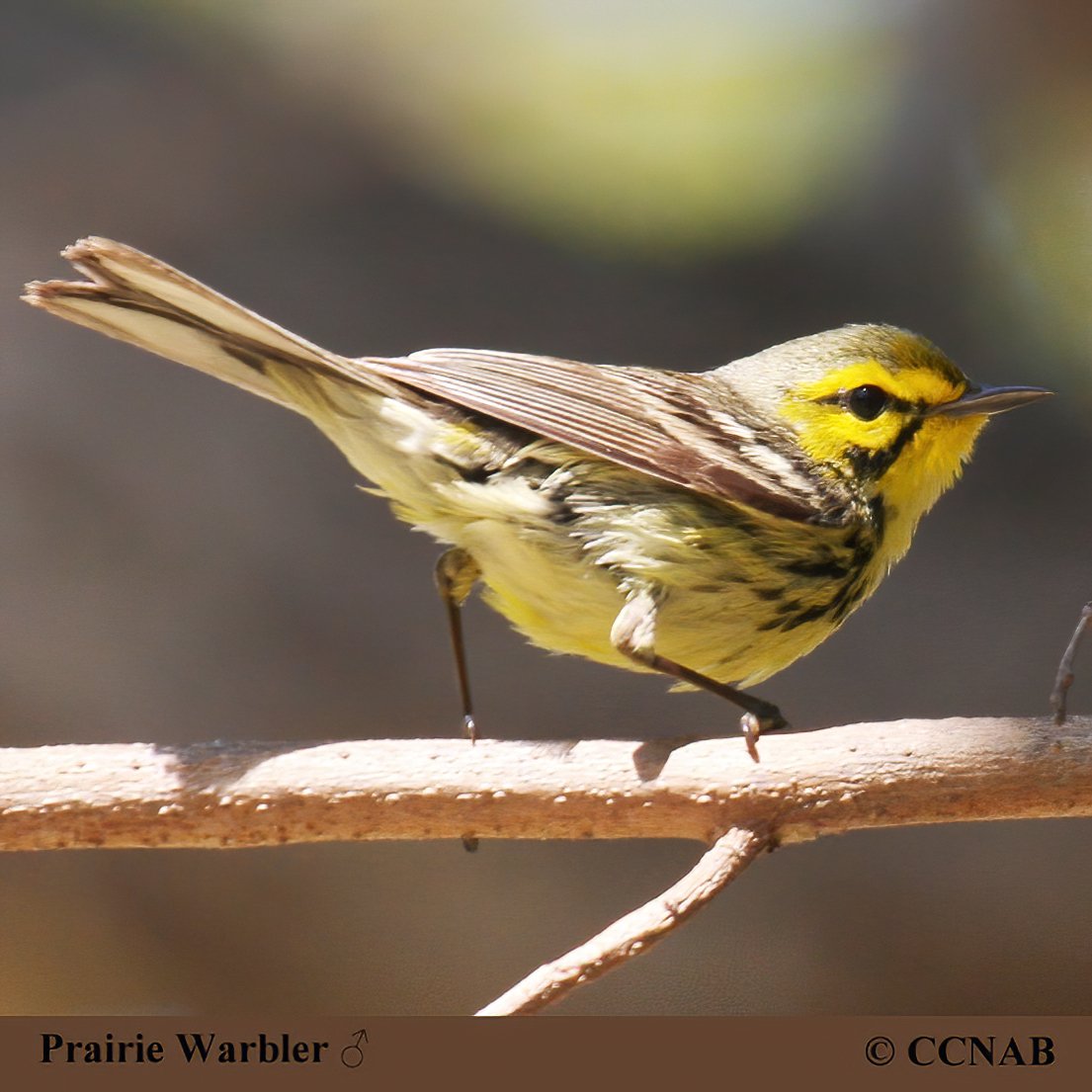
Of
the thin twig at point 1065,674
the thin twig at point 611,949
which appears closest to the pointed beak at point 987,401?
the thin twig at point 1065,674

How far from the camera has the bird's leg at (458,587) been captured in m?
1.61

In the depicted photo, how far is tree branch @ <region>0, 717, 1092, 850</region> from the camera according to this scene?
122 cm

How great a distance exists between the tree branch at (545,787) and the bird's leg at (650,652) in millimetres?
146

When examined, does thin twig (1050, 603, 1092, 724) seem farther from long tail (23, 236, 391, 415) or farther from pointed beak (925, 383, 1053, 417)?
long tail (23, 236, 391, 415)

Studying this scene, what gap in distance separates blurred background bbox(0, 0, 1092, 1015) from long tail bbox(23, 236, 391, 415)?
2.27 ft

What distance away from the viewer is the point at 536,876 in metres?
2.19

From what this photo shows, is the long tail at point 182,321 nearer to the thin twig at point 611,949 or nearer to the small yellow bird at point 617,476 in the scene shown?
the small yellow bird at point 617,476

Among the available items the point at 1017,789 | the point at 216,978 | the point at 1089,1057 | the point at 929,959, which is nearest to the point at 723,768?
the point at 1017,789

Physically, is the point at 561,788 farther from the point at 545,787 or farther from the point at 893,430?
the point at 893,430

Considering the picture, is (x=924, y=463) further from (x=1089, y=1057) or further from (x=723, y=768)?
(x=1089, y=1057)

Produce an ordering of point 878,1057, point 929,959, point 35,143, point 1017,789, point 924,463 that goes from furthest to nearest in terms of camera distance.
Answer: point 35,143
point 929,959
point 924,463
point 878,1057
point 1017,789

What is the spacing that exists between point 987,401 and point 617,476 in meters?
0.51

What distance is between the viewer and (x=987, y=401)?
1.59 meters

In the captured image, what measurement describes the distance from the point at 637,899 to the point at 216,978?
2.41ft
